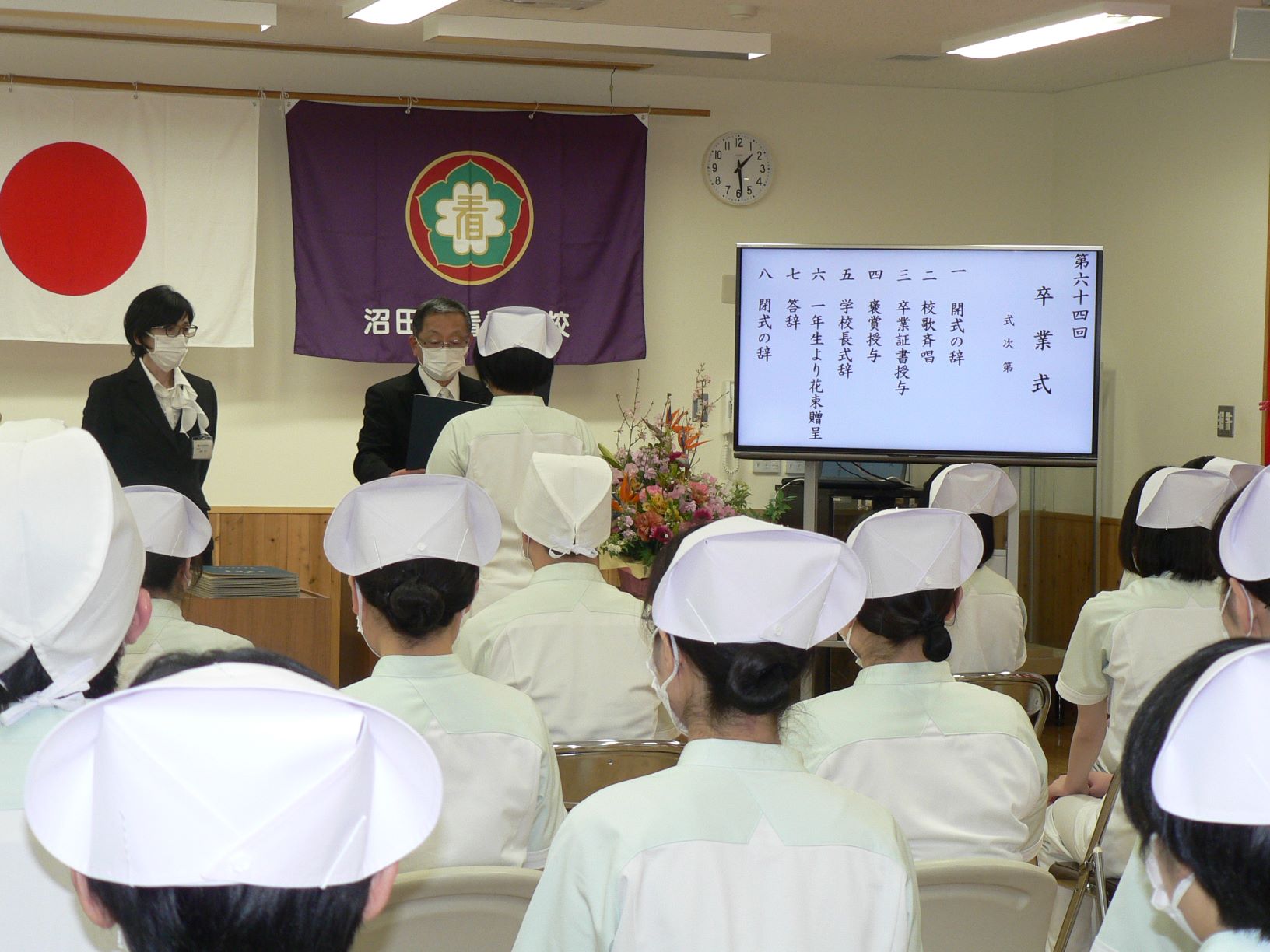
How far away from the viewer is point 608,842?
1444mm

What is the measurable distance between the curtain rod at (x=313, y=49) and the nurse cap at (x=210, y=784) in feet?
19.8

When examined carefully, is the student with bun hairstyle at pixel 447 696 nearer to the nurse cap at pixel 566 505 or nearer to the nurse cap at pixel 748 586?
the nurse cap at pixel 748 586

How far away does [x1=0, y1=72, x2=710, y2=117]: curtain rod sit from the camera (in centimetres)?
621

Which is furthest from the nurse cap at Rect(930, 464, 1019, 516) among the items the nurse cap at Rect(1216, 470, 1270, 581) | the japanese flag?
the japanese flag

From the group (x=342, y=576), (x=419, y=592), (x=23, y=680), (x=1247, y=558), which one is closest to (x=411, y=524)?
(x=419, y=592)

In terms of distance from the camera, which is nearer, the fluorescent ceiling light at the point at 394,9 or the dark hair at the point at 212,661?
the dark hair at the point at 212,661

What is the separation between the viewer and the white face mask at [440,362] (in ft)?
15.9

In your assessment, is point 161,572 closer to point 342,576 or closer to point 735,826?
point 735,826

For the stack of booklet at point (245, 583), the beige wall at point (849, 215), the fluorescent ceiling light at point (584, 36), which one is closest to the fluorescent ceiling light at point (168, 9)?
the fluorescent ceiling light at point (584, 36)

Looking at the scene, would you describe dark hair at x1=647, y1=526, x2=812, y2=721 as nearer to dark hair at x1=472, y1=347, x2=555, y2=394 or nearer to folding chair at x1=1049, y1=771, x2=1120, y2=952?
folding chair at x1=1049, y1=771, x2=1120, y2=952

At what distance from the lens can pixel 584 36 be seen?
5559 mm

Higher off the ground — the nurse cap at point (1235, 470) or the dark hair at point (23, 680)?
the nurse cap at point (1235, 470)

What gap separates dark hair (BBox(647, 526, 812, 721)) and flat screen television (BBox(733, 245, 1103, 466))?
151 inches

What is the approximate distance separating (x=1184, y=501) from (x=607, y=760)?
5.09 feet
